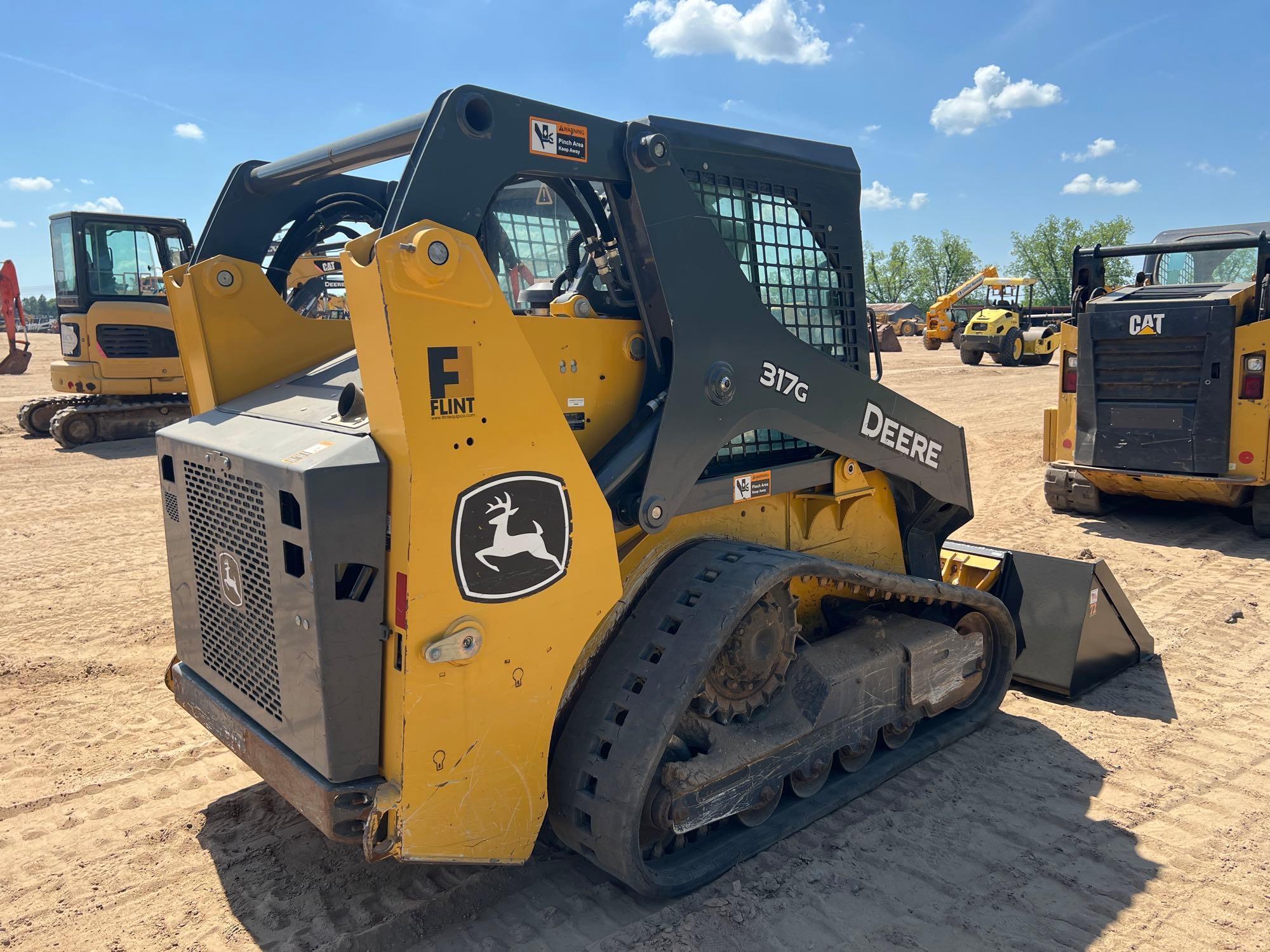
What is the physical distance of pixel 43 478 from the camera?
1105cm

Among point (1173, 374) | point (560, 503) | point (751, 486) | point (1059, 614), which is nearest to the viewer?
point (560, 503)

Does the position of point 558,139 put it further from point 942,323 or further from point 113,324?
point 942,323

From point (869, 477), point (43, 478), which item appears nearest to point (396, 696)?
point (869, 477)

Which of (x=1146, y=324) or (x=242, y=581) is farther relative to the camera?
(x=1146, y=324)

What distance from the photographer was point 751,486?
11.8 ft

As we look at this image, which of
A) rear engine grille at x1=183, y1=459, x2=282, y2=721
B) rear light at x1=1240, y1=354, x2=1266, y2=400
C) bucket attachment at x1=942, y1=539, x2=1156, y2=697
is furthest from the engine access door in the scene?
rear engine grille at x1=183, y1=459, x2=282, y2=721

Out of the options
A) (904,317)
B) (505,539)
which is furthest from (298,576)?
(904,317)

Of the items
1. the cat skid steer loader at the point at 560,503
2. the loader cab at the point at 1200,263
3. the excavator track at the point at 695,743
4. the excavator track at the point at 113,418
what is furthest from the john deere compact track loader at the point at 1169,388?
the excavator track at the point at 113,418

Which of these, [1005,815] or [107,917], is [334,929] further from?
[1005,815]

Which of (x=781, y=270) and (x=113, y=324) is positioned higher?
(x=113, y=324)

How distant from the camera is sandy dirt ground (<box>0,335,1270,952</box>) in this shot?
118 inches

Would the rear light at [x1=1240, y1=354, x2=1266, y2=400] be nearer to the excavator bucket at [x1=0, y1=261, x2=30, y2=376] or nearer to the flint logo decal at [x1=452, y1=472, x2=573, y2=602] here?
the flint logo decal at [x1=452, y1=472, x2=573, y2=602]

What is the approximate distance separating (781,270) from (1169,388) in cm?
560

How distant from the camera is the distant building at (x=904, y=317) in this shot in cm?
4988
